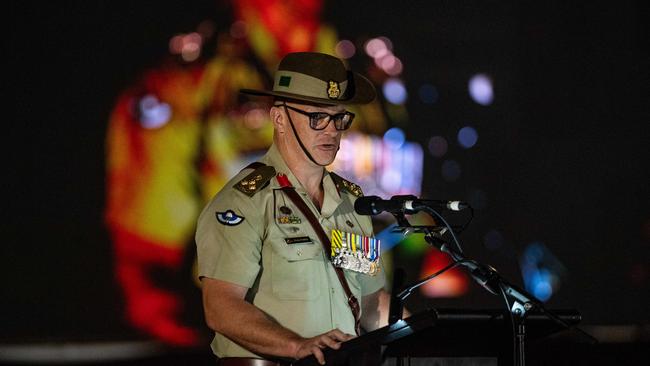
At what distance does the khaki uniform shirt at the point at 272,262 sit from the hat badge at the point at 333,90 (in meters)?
0.29

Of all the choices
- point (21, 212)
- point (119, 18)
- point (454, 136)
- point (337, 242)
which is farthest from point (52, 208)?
point (454, 136)

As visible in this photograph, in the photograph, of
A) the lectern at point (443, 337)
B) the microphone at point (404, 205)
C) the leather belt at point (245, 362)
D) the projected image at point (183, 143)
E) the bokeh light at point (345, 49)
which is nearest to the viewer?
the lectern at point (443, 337)

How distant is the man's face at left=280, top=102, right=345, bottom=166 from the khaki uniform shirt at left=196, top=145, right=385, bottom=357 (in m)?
0.14

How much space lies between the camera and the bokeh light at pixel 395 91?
14.7 ft

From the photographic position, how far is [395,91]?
14.8ft

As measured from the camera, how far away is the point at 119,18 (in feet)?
13.4

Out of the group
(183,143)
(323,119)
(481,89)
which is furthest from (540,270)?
(323,119)

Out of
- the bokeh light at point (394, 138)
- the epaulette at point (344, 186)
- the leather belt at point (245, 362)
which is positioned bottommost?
the leather belt at point (245, 362)

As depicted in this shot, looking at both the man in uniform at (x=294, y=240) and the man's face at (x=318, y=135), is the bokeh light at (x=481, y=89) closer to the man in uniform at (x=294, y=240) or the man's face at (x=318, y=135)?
the man in uniform at (x=294, y=240)

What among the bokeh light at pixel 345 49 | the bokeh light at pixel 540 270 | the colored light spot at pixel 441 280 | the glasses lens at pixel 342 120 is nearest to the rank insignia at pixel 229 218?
the glasses lens at pixel 342 120

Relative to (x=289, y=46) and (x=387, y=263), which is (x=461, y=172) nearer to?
(x=387, y=263)

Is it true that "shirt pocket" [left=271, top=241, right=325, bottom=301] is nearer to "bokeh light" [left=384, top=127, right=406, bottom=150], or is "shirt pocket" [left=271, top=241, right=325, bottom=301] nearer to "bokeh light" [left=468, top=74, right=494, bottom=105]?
"bokeh light" [left=384, top=127, right=406, bottom=150]

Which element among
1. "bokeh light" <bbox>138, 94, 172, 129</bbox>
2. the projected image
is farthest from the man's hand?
"bokeh light" <bbox>138, 94, 172, 129</bbox>

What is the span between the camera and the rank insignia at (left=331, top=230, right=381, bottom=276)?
2.89 m
